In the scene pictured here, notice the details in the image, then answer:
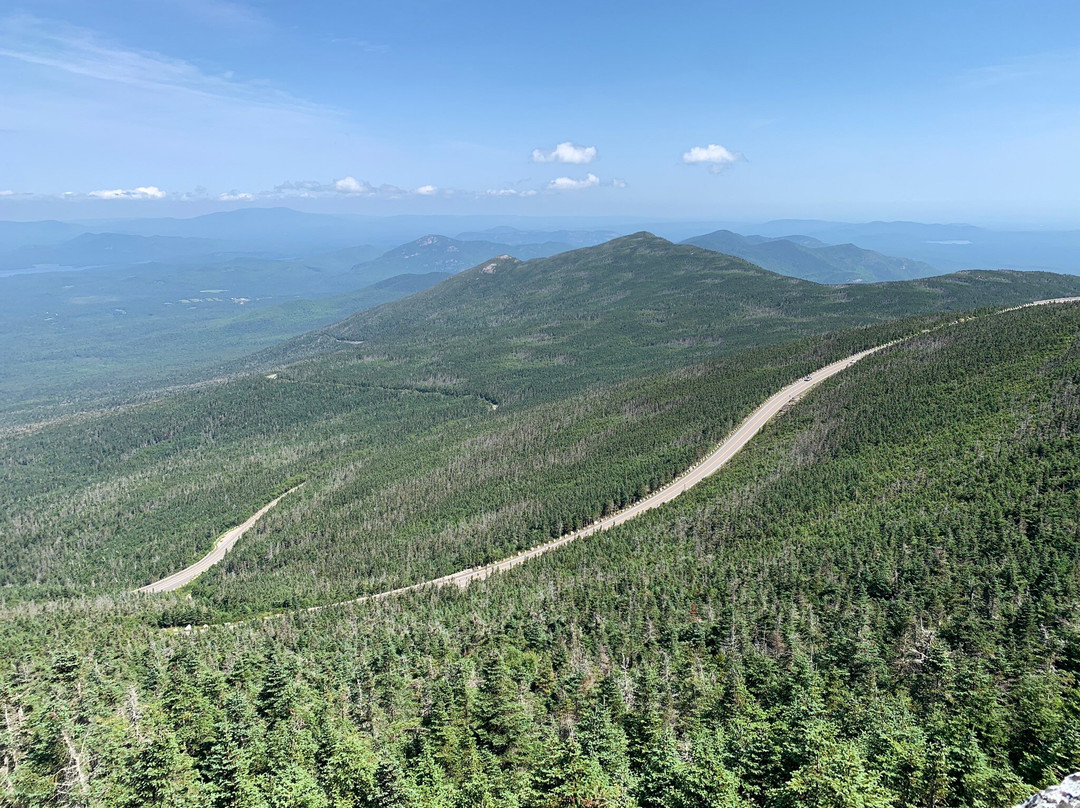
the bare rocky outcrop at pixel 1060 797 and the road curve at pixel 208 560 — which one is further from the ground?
the bare rocky outcrop at pixel 1060 797

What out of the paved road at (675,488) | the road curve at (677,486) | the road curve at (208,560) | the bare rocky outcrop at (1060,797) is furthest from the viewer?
the road curve at (208,560)

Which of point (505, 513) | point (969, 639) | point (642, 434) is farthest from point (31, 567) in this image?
point (969, 639)

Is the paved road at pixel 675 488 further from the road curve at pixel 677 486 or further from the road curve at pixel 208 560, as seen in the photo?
the road curve at pixel 208 560

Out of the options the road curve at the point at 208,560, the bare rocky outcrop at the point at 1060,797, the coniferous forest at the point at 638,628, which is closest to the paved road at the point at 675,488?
the coniferous forest at the point at 638,628

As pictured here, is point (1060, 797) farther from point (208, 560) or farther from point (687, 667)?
point (208, 560)

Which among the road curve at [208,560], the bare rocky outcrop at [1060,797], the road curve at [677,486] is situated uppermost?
the bare rocky outcrop at [1060,797]

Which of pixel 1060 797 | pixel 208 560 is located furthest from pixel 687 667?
pixel 208 560
